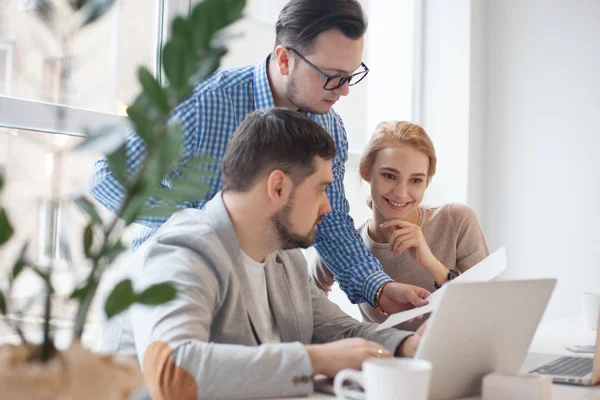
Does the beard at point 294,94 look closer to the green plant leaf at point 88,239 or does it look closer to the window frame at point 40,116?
the window frame at point 40,116

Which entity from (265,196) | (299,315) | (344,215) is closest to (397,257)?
(344,215)

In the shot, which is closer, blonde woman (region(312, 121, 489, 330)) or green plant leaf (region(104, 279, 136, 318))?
green plant leaf (region(104, 279, 136, 318))

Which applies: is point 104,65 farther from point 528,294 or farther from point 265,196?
point 528,294

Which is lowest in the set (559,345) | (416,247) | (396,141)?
(559,345)

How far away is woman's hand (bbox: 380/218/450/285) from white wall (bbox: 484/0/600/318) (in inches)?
73.2

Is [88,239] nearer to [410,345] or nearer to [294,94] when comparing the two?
[410,345]

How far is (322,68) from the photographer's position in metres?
1.96

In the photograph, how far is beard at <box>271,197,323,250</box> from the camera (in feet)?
5.07

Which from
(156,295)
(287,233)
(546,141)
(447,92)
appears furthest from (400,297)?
(447,92)

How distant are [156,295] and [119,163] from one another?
0.11 metres

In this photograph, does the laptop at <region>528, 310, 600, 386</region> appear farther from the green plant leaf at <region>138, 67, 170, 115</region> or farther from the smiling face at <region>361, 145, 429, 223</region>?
the green plant leaf at <region>138, 67, 170, 115</region>

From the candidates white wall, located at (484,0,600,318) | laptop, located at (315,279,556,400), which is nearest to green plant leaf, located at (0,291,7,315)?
laptop, located at (315,279,556,400)

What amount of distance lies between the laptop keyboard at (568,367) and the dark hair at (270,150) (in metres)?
0.63

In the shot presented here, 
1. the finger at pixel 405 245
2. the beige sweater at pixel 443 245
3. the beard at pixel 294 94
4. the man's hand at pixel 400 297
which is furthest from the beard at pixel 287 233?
the beige sweater at pixel 443 245
